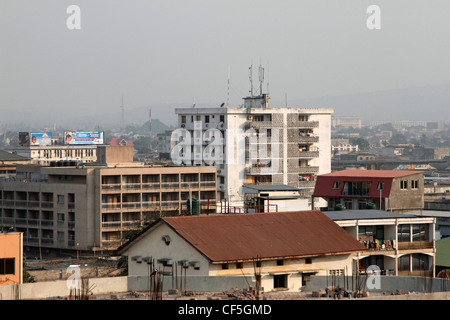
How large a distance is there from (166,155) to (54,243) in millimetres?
81192

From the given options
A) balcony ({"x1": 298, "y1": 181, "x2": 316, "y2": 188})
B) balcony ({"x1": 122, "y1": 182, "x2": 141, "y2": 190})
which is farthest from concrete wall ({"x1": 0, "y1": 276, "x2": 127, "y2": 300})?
balcony ({"x1": 298, "y1": 181, "x2": 316, "y2": 188})

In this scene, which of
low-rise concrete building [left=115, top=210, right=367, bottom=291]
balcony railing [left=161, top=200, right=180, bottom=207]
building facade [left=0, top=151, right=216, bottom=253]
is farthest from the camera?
balcony railing [left=161, top=200, right=180, bottom=207]

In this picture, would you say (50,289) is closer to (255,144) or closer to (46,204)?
(46,204)

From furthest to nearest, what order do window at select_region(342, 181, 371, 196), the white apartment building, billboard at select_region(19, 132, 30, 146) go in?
billboard at select_region(19, 132, 30, 146)
the white apartment building
window at select_region(342, 181, 371, 196)

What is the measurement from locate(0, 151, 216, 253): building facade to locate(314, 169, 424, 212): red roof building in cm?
1151

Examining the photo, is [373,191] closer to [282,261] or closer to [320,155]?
[282,261]

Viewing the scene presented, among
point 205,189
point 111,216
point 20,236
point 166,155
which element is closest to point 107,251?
point 111,216

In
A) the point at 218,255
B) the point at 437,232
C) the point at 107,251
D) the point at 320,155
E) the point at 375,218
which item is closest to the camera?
the point at 218,255

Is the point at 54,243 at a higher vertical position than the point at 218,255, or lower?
lower

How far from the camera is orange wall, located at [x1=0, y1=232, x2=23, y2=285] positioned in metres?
28.5

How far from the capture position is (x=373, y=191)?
175ft

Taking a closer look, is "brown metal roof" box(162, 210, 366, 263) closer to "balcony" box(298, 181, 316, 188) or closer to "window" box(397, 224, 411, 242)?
"window" box(397, 224, 411, 242)

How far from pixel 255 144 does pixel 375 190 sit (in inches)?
1303

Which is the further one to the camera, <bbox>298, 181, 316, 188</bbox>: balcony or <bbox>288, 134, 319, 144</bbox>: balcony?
<bbox>288, 134, 319, 144</bbox>: balcony
